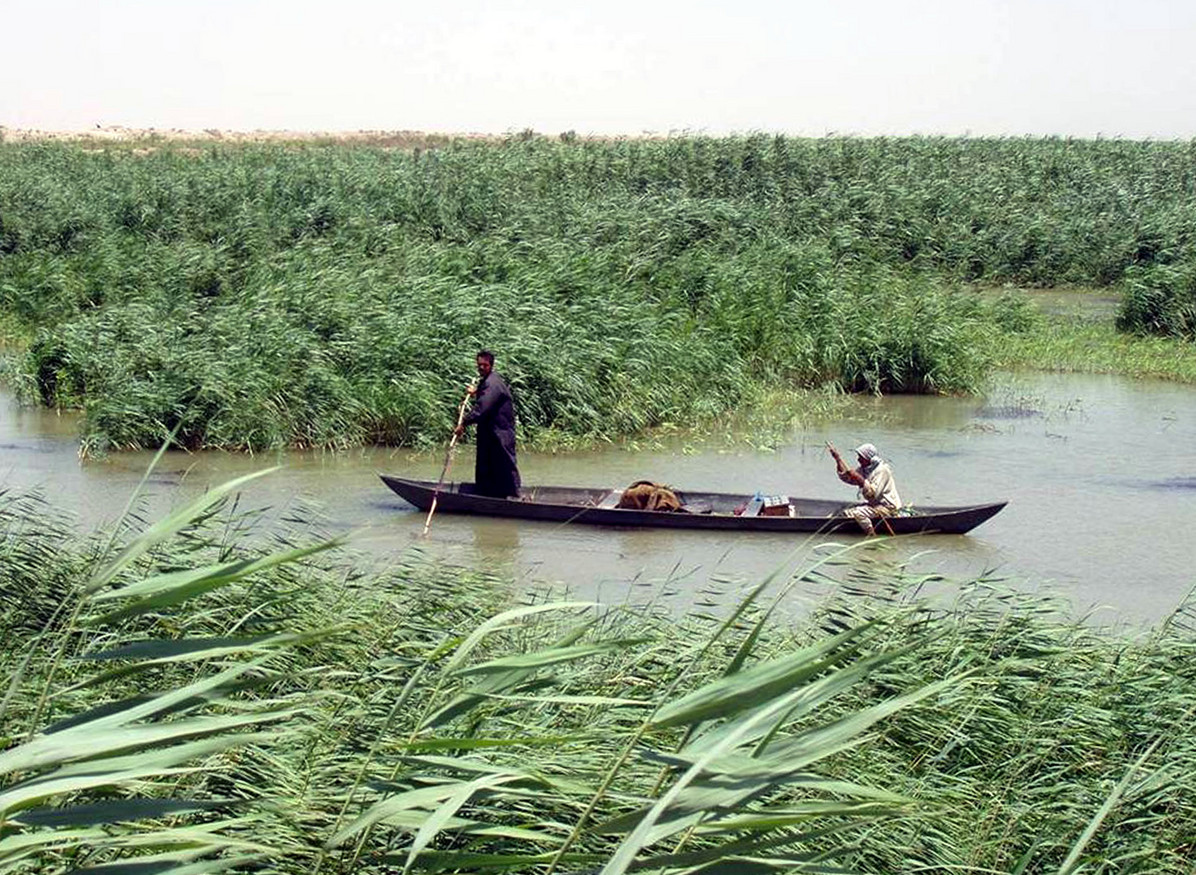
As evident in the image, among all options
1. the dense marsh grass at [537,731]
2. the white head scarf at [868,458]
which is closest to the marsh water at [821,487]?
the white head scarf at [868,458]

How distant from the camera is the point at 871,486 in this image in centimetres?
1302

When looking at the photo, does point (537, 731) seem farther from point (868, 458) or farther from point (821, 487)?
point (821, 487)

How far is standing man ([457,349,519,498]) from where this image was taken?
13758 mm

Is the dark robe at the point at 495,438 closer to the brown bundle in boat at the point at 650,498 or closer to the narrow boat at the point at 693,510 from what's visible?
the narrow boat at the point at 693,510

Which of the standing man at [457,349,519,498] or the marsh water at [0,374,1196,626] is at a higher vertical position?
the standing man at [457,349,519,498]

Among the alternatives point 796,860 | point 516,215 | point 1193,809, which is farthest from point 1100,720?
point 516,215

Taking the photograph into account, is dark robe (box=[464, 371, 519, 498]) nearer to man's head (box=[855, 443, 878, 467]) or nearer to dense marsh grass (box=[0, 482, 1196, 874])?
man's head (box=[855, 443, 878, 467])

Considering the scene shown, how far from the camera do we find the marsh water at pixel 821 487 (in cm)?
1228

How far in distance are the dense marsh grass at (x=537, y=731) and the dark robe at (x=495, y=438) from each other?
4.08m

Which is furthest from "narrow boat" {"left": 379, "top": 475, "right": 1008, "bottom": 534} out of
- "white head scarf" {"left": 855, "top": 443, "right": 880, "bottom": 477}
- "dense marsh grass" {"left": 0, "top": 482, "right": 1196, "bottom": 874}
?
"dense marsh grass" {"left": 0, "top": 482, "right": 1196, "bottom": 874}

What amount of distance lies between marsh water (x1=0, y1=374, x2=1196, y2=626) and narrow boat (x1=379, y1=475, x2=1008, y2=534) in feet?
0.38

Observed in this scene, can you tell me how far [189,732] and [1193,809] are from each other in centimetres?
415

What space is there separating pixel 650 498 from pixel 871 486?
1.84 meters

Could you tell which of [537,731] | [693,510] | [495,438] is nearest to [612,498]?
[693,510]
